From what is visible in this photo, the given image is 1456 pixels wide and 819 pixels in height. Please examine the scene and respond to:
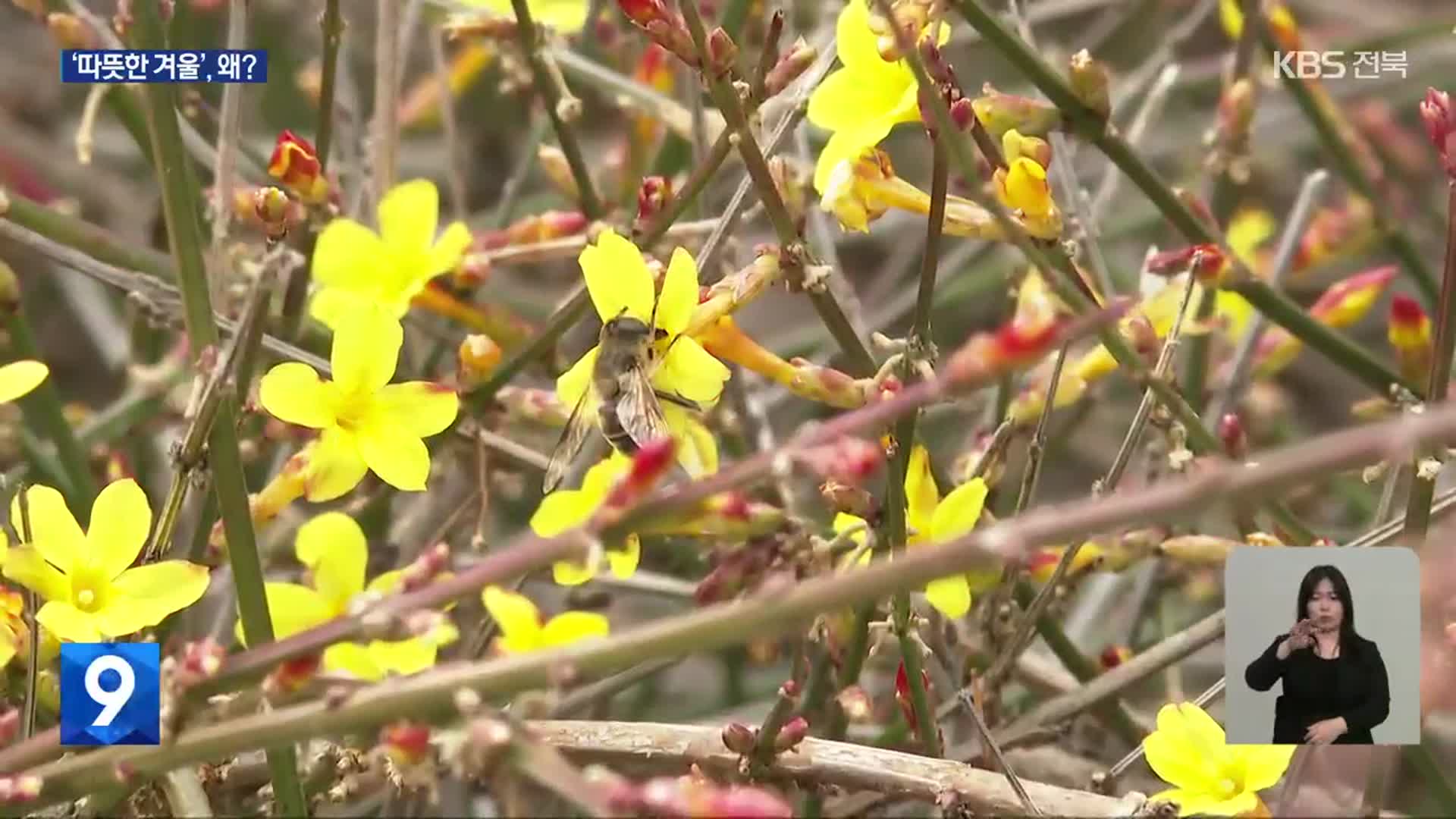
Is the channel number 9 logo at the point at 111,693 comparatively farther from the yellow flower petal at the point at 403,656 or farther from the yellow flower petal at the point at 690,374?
the yellow flower petal at the point at 690,374

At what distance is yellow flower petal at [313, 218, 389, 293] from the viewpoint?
93cm

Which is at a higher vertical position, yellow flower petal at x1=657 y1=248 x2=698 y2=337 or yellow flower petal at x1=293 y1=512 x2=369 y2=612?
yellow flower petal at x1=657 y1=248 x2=698 y2=337

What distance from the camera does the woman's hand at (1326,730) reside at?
0.81 m

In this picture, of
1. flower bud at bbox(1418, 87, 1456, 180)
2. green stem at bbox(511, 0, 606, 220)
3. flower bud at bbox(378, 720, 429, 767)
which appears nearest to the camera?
flower bud at bbox(378, 720, 429, 767)

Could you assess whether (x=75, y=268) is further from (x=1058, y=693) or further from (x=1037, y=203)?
(x=1058, y=693)

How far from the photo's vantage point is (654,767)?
0.95 metres

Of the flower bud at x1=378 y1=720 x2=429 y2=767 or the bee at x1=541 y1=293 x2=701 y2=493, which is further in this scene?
the bee at x1=541 y1=293 x2=701 y2=493

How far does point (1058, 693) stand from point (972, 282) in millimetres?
629

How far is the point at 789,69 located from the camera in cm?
90

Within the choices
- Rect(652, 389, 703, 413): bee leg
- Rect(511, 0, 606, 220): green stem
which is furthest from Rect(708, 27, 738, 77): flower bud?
Rect(511, 0, 606, 220): green stem

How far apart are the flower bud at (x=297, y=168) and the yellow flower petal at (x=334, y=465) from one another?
0.56 ft

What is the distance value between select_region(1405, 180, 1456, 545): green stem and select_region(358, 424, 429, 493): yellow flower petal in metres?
0.54

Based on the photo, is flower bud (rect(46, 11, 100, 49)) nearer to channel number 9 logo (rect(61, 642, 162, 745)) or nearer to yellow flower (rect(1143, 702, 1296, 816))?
channel number 9 logo (rect(61, 642, 162, 745))
